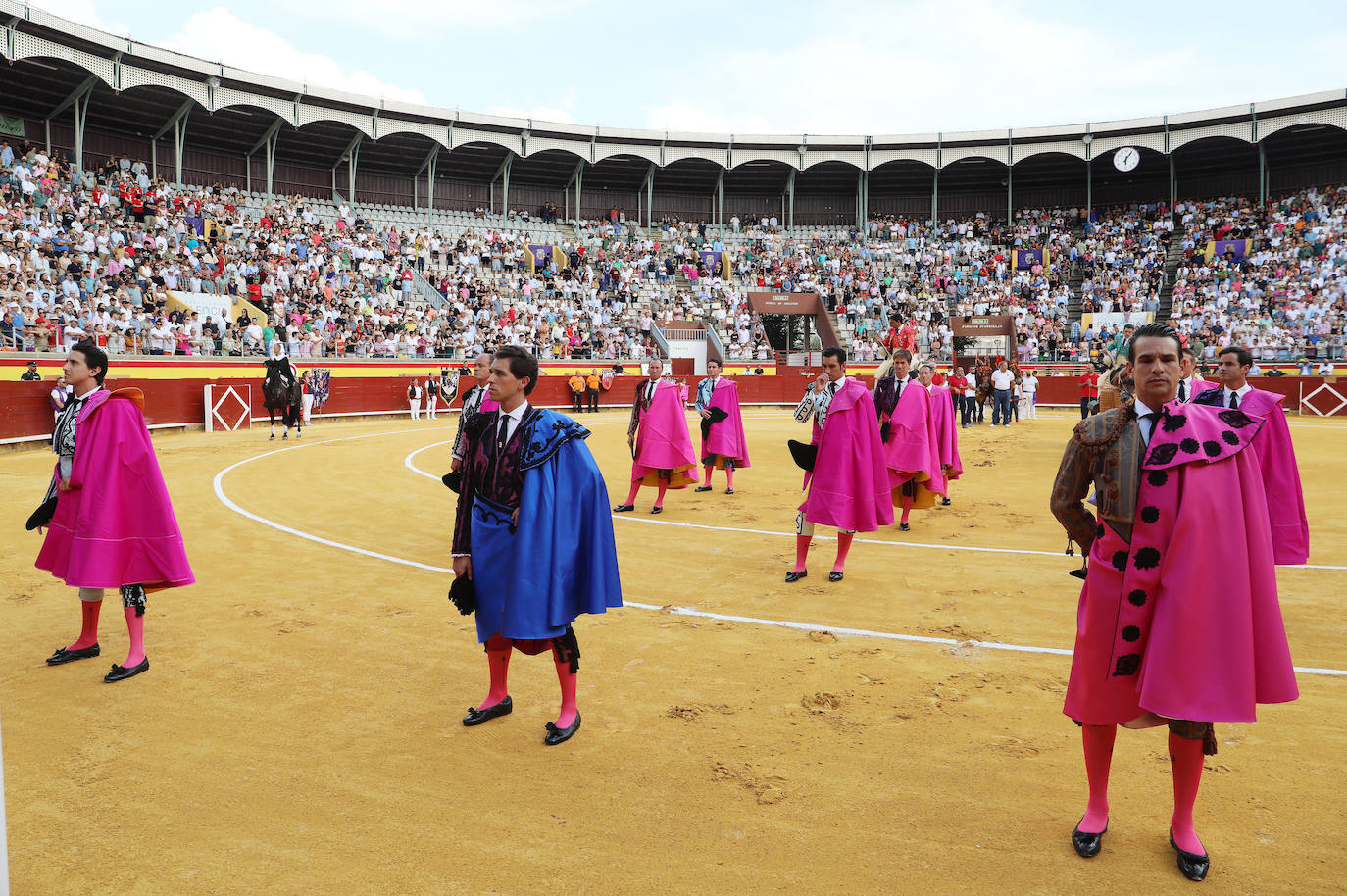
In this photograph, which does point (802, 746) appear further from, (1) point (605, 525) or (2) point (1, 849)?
(2) point (1, 849)

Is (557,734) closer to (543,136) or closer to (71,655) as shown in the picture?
(71,655)

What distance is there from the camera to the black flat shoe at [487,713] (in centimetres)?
381

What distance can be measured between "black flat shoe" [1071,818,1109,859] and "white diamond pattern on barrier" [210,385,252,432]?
2064 cm

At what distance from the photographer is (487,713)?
3.85 metres

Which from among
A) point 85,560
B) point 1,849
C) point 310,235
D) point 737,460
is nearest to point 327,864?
point 1,849

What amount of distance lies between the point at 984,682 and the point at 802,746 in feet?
4.06

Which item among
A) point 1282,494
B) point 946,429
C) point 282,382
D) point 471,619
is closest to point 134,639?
point 471,619

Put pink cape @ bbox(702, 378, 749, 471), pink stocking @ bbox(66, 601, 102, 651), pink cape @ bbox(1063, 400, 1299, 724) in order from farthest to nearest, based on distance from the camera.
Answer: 1. pink cape @ bbox(702, 378, 749, 471)
2. pink stocking @ bbox(66, 601, 102, 651)
3. pink cape @ bbox(1063, 400, 1299, 724)

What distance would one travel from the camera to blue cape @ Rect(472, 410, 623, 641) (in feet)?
11.2

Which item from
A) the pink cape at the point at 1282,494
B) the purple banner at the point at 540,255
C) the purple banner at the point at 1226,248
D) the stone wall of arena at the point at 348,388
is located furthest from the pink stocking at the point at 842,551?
the purple banner at the point at 1226,248

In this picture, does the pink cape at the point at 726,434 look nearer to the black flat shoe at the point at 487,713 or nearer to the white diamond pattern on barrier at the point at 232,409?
the black flat shoe at the point at 487,713

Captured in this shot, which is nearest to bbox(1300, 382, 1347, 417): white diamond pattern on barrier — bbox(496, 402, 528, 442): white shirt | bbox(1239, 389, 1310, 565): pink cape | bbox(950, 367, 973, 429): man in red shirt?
bbox(950, 367, 973, 429): man in red shirt

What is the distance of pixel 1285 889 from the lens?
256 cm

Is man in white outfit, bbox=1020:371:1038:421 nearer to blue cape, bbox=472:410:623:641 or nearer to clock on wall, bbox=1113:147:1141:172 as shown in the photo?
clock on wall, bbox=1113:147:1141:172
